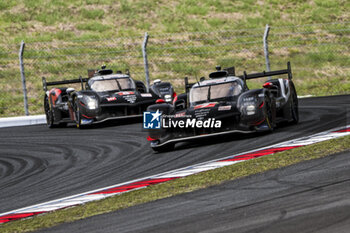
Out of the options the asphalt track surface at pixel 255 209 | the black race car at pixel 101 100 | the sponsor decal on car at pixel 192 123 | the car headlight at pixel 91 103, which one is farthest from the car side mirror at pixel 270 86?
the asphalt track surface at pixel 255 209

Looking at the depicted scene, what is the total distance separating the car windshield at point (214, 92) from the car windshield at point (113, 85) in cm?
445

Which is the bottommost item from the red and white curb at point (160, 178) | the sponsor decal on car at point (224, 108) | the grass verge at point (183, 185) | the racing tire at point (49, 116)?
the racing tire at point (49, 116)

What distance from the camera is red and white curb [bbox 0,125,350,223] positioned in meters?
6.88

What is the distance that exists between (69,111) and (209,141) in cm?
554

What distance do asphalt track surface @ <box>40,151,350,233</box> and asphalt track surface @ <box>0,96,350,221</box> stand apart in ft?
6.36

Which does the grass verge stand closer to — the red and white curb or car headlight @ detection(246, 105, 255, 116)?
the red and white curb

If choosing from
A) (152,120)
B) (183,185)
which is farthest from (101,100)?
(183,185)

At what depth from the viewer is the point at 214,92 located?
11.1 metres

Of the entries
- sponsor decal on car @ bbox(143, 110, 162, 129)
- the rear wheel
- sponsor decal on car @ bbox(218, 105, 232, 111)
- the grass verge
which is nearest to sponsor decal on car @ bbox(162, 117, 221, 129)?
sponsor decal on car @ bbox(143, 110, 162, 129)

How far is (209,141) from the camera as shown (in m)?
10.8

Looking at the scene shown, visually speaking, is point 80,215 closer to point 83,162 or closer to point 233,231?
point 233,231

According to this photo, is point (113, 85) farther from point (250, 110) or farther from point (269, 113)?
point (250, 110)

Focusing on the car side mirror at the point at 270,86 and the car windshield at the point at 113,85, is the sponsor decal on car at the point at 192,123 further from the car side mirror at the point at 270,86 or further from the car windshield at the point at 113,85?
the car windshield at the point at 113,85

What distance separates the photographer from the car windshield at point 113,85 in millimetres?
15438
